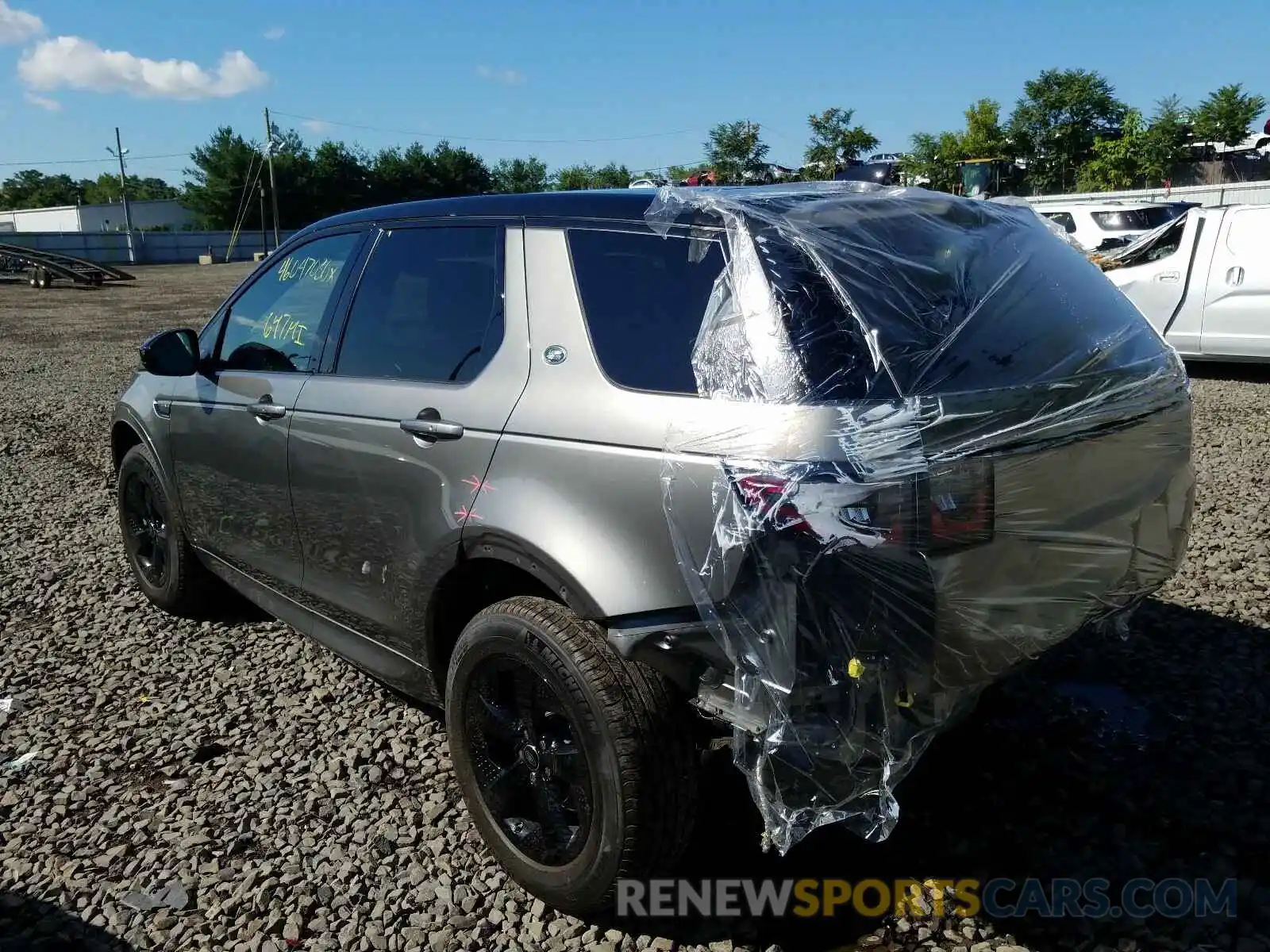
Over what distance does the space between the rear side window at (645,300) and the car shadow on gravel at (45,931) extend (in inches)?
76.5

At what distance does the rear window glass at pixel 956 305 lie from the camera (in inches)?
83.4

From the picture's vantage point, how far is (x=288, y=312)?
12.0ft

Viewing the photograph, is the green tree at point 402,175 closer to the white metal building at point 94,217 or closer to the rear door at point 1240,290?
the white metal building at point 94,217

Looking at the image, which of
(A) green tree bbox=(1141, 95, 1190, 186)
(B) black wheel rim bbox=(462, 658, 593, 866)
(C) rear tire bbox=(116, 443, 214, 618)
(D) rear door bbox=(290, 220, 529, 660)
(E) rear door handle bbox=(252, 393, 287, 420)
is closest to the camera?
(B) black wheel rim bbox=(462, 658, 593, 866)

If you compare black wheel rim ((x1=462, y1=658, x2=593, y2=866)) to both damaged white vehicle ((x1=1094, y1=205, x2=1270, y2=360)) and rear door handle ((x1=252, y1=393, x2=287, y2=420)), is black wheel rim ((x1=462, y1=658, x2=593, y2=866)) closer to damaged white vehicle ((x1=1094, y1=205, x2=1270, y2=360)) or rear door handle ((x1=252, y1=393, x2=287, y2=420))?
rear door handle ((x1=252, y1=393, x2=287, y2=420))

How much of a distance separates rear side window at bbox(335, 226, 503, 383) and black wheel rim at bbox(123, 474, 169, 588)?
6.05ft

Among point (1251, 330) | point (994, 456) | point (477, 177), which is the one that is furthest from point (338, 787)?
point (477, 177)

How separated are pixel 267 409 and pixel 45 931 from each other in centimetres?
167

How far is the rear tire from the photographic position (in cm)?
438

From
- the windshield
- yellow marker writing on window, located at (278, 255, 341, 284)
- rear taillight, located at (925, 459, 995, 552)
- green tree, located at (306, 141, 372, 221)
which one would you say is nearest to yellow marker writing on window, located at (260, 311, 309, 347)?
yellow marker writing on window, located at (278, 255, 341, 284)

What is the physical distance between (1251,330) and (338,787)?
9738mm

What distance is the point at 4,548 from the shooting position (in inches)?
223

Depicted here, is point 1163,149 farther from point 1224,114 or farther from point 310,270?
point 310,270

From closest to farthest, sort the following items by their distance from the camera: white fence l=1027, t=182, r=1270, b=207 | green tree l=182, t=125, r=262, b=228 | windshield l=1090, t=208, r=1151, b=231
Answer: windshield l=1090, t=208, r=1151, b=231 < white fence l=1027, t=182, r=1270, b=207 < green tree l=182, t=125, r=262, b=228
